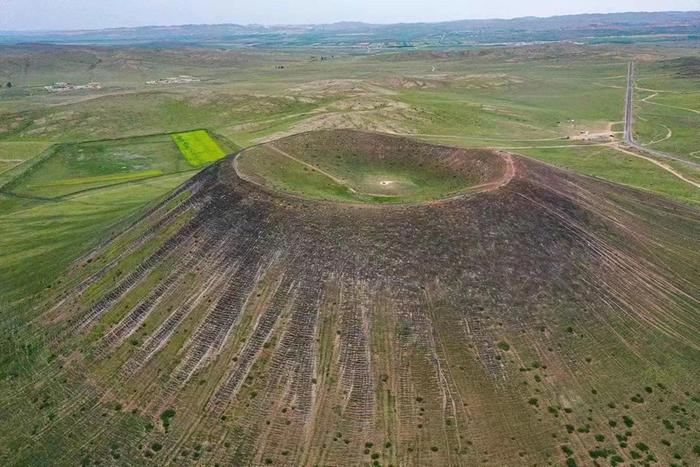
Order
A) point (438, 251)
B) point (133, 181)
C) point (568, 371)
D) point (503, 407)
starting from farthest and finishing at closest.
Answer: point (133, 181)
point (438, 251)
point (568, 371)
point (503, 407)

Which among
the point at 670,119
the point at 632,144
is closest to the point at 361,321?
the point at 632,144

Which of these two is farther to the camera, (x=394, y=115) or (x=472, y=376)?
(x=394, y=115)

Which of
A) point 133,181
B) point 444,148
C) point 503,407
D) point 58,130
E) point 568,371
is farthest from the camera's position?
point 58,130

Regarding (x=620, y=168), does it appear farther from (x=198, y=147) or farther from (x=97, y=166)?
(x=97, y=166)

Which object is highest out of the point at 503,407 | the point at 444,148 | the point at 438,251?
the point at 444,148

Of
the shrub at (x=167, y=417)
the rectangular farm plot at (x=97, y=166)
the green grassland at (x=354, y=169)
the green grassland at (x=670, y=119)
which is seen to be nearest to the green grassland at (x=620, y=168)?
the green grassland at (x=670, y=119)

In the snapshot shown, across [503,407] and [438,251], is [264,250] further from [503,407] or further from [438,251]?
[503,407]

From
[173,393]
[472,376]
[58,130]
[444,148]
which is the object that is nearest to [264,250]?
[173,393]
